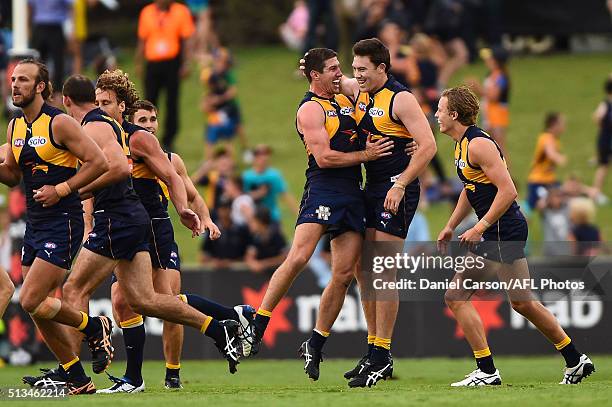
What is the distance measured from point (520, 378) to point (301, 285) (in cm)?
434

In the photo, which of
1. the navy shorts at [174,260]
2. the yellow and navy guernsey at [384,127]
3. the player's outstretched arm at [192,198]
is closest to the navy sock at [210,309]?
the navy shorts at [174,260]

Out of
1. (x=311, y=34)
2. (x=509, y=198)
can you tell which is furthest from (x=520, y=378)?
(x=311, y=34)

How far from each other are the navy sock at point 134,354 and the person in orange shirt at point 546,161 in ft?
30.9

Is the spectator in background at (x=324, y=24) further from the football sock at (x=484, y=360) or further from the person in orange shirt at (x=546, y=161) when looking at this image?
the football sock at (x=484, y=360)

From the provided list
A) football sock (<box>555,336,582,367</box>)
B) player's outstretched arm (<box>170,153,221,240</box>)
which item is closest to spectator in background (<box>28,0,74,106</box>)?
player's outstretched arm (<box>170,153,221,240</box>)

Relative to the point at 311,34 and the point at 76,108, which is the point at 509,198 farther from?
the point at 311,34

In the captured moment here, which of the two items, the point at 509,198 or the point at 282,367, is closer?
the point at 509,198

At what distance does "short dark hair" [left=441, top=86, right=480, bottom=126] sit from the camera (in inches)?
453

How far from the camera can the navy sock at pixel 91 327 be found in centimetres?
1134

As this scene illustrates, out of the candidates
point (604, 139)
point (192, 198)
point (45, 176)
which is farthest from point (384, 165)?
point (604, 139)

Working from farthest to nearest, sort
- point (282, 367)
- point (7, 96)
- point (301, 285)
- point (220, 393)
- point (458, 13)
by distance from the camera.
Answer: point (458, 13) < point (7, 96) < point (301, 285) < point (282, 367) < point (220, 393)

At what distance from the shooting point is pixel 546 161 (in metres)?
19.8

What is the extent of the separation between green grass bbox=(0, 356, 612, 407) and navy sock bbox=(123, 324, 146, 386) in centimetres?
19

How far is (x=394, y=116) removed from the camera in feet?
37.7
